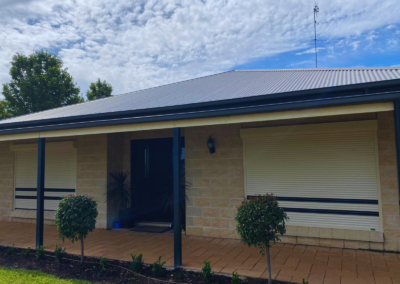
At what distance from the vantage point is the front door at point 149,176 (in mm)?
8242

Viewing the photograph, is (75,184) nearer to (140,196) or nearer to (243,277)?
(140,196)

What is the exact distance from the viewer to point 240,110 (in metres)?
4.43

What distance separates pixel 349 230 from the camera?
548 cm

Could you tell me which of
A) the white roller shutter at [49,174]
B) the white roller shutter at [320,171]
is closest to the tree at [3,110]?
the white roller shutter at [49,174]

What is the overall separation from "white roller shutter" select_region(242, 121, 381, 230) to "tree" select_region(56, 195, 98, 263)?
3114 mm

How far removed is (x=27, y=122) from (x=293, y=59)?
9977 millimetres

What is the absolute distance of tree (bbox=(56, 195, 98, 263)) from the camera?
197 inches

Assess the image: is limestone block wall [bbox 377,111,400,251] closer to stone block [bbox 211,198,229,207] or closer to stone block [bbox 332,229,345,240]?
stone block [bbox 332,229,345,240]

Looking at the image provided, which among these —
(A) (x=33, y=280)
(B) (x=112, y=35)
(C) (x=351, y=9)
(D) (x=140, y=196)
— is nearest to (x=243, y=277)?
(A) (x=33, y=280)

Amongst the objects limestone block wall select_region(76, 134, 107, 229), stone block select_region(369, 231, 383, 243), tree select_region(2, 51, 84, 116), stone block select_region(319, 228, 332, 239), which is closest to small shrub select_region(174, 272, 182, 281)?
stone block select_region(319, 228, 332, 239)

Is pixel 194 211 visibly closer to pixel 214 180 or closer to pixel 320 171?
pixel 214 180

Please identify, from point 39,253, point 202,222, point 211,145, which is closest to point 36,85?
point 39,253

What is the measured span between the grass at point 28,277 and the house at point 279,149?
138 cm

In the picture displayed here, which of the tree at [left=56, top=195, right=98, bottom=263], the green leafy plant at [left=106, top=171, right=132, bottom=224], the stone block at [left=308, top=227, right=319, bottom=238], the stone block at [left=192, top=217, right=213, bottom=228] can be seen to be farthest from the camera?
the green leafy plant at [left=106, top=171, right=132, bottom=224]
